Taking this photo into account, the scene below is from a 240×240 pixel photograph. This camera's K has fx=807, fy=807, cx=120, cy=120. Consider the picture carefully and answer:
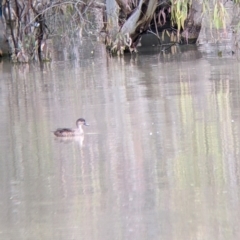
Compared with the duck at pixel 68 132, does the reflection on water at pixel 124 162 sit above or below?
below

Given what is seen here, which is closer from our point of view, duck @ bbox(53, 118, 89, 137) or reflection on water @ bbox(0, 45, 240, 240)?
reflection on water @ bbox(0, 45, 240, 240)

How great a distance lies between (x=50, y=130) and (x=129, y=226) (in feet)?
13.1

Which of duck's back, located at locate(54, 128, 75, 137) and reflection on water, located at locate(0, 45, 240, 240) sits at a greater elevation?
duck's back, located at locate(54, 128, 75, 137)

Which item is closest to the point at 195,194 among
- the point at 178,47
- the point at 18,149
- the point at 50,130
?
the point at 18,149

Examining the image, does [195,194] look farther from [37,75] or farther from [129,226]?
[37,75]

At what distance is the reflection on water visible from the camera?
17.9 ft

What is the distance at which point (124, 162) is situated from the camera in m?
7.30

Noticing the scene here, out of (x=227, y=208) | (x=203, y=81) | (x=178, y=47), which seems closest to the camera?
(x=227, y=208)

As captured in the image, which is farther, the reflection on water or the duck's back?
the duck's back

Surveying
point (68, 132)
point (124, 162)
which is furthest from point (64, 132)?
point (124, 162)

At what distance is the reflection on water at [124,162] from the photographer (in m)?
5.45

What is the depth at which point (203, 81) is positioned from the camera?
1330cm

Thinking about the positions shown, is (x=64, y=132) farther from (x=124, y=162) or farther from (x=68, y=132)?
(x=124, y=162)

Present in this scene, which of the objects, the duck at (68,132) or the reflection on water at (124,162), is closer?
the reflection on water at (124,162)
